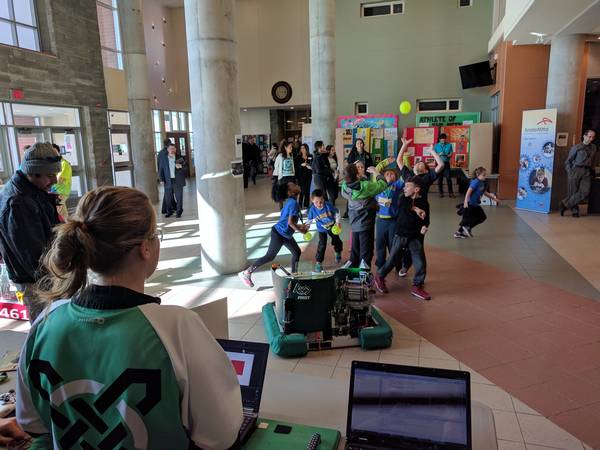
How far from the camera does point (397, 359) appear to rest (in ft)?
12.6

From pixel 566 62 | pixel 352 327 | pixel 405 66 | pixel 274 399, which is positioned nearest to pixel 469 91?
pixel 405 66

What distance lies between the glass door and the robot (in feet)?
35.5

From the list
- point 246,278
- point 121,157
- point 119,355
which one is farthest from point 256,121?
point 119,355

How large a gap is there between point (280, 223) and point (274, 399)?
Result: 3698 millimetres

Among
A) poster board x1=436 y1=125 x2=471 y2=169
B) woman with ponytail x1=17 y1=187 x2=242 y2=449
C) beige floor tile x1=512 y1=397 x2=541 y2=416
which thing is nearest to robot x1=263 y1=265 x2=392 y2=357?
beige floor tile x1=512 y1=397 x2=541 y2=416

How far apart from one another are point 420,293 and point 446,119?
1200 cm

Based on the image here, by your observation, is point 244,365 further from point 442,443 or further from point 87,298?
point 87,298

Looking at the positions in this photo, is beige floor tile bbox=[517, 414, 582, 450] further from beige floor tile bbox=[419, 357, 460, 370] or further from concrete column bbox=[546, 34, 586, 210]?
concrete column bbox=[546, 34, 586, 210]

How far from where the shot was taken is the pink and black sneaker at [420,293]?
5109 millimetres

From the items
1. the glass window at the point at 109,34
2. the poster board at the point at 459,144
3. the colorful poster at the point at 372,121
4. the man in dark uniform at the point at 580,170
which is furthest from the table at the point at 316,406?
the glass window at the point at 109,34

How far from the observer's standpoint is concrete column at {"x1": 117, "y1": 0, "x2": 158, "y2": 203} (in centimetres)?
1242

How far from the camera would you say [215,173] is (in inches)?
239

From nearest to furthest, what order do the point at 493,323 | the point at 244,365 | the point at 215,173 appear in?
1. the point at 244,365
2. the point at 493,323
3. the point at 215,173

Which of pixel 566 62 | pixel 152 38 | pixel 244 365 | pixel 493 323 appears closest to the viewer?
→ pixel 244 365
